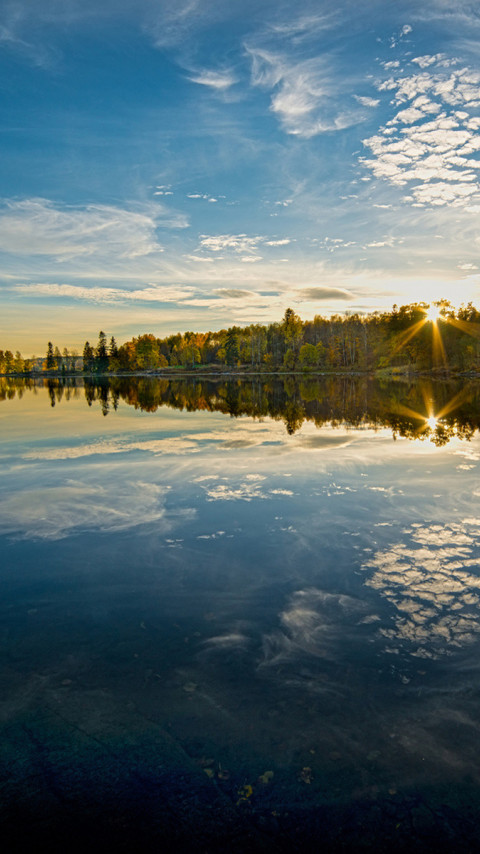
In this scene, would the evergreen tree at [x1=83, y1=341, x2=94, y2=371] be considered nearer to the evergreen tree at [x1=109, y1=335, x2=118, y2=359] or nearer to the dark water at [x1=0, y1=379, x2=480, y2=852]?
the evergreen tree at [x1=109, y1=335, x2=118, y2=359]

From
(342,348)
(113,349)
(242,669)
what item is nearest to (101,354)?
(113,349)

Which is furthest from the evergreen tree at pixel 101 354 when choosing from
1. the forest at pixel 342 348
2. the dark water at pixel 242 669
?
the dark water at pixel 242 669

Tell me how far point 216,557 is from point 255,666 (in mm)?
3037

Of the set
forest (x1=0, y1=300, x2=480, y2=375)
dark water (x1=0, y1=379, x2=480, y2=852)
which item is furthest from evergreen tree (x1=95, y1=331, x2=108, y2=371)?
dark water (x1=0, y1=379, x2=480, y2=852)

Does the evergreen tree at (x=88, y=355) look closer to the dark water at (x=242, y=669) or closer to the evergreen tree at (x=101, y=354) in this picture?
the evergreen tree at (x=101, y=354)

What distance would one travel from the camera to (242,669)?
5152 millimetres

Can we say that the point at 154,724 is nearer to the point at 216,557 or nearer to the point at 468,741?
the point at 468,741

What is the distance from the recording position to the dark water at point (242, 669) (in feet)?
11.7

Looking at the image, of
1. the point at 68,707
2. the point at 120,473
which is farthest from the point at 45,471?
the point at 68,707

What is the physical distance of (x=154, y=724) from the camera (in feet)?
14.4

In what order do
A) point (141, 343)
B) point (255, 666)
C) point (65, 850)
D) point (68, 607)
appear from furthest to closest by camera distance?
1. point (141, 343)
2. point (68, 607)
3. point (255, 666)
4. point (65, 850)

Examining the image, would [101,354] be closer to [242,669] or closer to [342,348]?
[342,348]

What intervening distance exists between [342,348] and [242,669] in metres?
149

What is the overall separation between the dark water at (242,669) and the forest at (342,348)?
8832 cm
